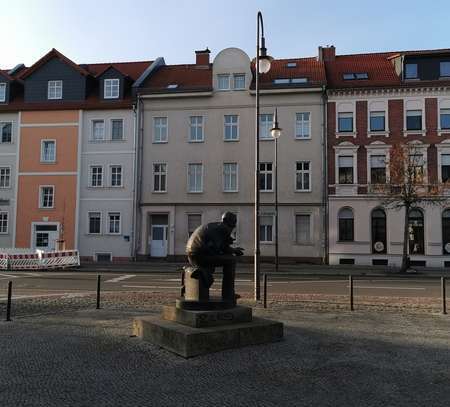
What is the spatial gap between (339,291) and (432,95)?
19.7 m

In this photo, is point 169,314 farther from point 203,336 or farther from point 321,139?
point 321,139

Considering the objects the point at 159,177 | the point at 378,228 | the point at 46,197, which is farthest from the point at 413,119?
the point at 46,197

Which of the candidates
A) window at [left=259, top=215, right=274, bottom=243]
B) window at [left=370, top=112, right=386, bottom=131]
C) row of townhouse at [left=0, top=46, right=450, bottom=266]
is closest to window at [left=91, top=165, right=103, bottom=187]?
row of townhouse at [left=0, top=46, right=450, bottom=266]

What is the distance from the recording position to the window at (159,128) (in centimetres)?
3419

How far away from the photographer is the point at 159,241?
33406mm

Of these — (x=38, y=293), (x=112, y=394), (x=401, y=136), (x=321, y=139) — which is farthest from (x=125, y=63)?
(x=112, y=394)

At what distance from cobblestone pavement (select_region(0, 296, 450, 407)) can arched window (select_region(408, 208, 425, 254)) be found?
2263 centimetres

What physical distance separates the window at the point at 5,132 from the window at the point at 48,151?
270cm

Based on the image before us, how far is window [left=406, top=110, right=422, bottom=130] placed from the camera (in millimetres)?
31531

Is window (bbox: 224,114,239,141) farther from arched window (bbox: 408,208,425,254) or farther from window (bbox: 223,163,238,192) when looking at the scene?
arched window (bbox: 408,208,425,254)

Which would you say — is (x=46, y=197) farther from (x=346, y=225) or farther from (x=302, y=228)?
(x=346, y=225)

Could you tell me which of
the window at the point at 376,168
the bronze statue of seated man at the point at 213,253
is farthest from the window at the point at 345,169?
the bronze statue of seated man at the point at 213,253

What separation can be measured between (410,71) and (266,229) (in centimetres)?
1387

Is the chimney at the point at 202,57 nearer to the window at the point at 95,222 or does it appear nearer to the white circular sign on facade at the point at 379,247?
the window at the point at 95,222
